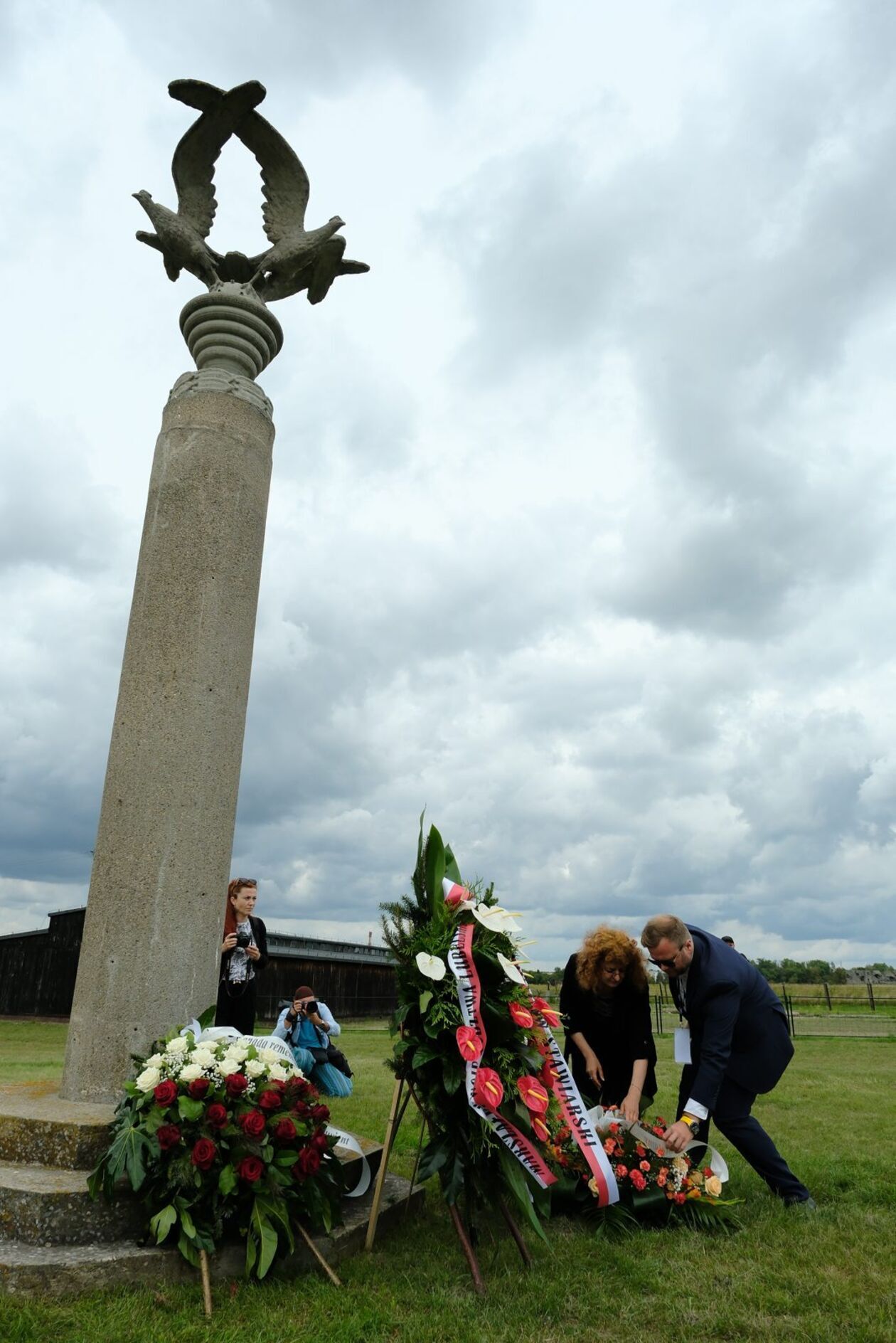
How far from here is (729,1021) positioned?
486cm

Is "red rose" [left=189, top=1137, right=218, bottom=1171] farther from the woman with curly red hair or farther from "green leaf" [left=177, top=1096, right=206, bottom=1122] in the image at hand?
the woman with curly red hair

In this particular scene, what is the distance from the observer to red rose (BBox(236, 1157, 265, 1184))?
3.62 m

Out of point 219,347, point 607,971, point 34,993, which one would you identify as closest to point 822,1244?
point 607,971

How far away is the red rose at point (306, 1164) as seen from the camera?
3803 mm

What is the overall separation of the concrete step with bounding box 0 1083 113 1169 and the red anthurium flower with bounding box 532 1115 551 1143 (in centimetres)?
192

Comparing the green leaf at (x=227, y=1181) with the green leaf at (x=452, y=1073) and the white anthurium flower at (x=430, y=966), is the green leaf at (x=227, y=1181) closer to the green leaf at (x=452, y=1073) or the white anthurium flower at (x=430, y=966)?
the green leaf at (x=452, y=1073)

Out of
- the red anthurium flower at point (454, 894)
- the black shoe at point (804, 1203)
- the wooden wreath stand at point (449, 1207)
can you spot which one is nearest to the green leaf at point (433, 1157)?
the wooden wreath stand at point (449, 1207)

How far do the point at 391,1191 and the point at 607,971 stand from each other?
167cm

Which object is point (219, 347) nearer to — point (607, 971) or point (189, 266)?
point (189, 266)

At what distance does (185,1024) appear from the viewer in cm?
473

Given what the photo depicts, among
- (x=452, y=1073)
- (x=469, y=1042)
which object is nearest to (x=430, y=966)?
(x=469, y=1042)

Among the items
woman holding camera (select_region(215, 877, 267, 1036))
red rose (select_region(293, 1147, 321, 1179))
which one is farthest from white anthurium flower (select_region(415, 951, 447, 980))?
woman holding camera (select_region(215, 877, 267, 1036))

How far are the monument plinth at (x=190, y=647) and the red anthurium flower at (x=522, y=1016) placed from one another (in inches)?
71.6

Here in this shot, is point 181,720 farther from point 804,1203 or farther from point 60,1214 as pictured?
point 804,1203
